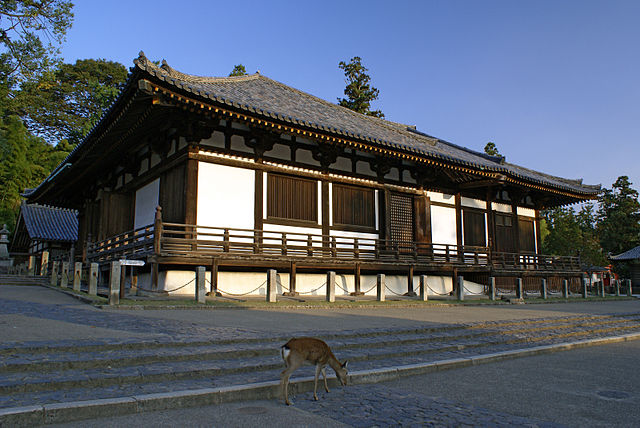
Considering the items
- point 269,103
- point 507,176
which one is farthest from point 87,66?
point 507,176

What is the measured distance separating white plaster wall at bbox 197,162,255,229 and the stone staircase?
23.5 feet

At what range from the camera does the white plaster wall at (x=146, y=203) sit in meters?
16.1

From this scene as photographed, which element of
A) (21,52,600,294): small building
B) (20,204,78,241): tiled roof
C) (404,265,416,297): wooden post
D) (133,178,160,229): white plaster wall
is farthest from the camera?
(20,204,78,241): tiled roof

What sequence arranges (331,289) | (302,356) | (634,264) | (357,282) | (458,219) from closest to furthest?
1. (302,356)
2. (331,289)
3. (357,282)
4. (458,219)
5. (634,264)

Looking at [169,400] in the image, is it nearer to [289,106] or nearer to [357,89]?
[289,106]

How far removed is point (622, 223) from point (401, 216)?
1360 inches

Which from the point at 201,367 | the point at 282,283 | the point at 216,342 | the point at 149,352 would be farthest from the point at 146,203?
the point at 201,367

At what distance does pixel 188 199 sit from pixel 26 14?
1709 cm

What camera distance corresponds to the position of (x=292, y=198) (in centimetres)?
1566

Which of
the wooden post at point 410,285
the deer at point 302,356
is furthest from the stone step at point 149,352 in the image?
the wooden post at point 410,285

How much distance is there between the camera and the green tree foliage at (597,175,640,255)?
140ft

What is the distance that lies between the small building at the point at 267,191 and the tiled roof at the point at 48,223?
9887 millimetres

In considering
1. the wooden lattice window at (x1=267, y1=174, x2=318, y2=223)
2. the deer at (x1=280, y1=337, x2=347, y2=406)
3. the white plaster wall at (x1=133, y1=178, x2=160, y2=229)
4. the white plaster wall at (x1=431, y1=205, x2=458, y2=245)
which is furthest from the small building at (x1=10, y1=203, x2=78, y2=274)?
the deer at (x1=280, y1=337, x2=347, y2=406)

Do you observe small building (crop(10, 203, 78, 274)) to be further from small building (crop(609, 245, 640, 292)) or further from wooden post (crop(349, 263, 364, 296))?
small building (crop(609, 245, 640, 292))
